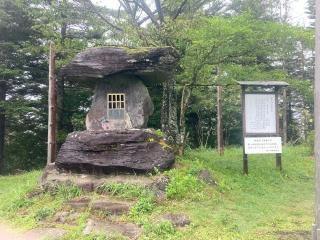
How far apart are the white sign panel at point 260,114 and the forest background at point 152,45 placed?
1287mm

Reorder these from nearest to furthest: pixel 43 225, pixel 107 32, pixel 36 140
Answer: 1. pixel 43 225
2. pixel 107 32
3. pixel 36 140

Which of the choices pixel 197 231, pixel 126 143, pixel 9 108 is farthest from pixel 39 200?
pixel 9 108

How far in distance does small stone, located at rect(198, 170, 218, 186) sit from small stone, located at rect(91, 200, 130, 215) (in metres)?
2.18

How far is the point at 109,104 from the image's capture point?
9.83m

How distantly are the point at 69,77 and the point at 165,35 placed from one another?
329 centimetres

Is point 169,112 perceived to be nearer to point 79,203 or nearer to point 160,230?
point 79,203

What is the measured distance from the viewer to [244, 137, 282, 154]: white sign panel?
10625mm

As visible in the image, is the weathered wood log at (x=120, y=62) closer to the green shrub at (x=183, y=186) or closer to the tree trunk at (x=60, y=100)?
the green shrub at (x=183, y=186)

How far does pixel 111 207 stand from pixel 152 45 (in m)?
5.62

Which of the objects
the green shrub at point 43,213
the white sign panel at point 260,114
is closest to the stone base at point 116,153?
the green shrub at point 43,213

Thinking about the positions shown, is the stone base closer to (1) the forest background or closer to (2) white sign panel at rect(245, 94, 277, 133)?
(2) white sign panel at rect(245, 94, 277, 133)

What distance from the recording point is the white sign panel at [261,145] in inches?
418

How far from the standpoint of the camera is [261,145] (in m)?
10.7

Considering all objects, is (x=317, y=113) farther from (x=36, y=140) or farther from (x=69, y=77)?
(x=36, y=140)
